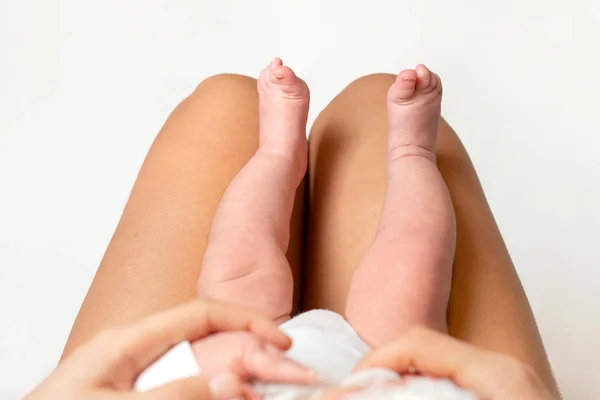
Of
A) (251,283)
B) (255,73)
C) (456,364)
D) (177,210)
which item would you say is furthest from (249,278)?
(255,73)

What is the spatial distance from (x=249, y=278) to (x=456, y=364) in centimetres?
21

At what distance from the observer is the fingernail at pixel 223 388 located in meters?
0.33

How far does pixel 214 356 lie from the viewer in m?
0.36

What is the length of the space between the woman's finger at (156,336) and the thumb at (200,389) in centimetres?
3

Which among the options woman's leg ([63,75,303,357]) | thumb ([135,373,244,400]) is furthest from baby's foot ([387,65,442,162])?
thumb ([135,373,244,400])

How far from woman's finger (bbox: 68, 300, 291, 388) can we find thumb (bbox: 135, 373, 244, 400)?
0.03 m

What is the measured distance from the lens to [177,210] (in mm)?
597

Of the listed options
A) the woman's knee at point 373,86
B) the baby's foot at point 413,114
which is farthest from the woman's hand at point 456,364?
the woman's knee at point 373,86

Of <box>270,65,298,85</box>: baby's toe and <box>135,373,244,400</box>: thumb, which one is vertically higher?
<box>270,65,298,85</box>: baby's toe

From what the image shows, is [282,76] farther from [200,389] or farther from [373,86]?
[200,389]

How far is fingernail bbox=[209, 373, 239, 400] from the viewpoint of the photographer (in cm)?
33

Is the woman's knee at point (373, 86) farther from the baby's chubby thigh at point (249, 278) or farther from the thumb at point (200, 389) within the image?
the thumb at point (200, 389)

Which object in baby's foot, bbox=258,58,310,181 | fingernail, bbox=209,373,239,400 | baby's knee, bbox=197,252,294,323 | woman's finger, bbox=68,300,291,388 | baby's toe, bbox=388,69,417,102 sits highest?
baby's toe, bbox=388,69,417,102

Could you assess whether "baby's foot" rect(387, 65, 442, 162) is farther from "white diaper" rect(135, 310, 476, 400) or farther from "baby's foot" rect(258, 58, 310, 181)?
"white diaper" rect(135, 310, 476, 400)
